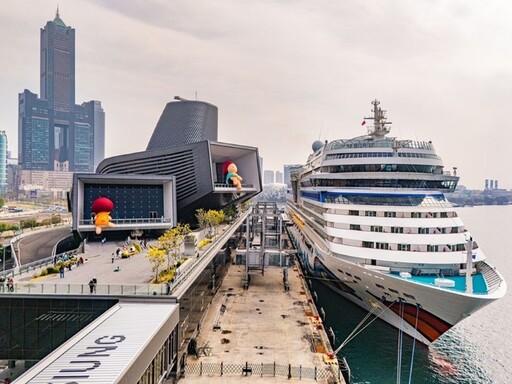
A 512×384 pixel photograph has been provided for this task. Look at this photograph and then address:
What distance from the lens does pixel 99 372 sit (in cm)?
1166

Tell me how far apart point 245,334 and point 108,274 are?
10332mm

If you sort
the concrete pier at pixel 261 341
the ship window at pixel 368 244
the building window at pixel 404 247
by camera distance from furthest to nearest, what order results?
the ship window at pixel 368 244 → the building window at pixel 404 247 → the concrete pier at pixel 261 341

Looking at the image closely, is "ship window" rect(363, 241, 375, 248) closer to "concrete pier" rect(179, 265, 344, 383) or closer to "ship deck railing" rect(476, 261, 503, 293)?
"concrete pier" rect(179, 265, 344, 383)

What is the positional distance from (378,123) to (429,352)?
24140mm

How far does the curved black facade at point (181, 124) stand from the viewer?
70.4m

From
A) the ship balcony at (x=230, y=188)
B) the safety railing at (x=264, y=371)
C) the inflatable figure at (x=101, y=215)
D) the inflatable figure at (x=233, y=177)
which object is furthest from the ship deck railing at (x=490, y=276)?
the inflatable figure at (x=233, y=177)

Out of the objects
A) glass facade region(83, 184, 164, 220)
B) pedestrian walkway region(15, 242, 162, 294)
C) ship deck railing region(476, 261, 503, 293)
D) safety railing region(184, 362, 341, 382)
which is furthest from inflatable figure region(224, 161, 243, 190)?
safety railing region(184, 362, 341, 382)

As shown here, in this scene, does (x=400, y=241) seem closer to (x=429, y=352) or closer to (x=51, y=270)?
(x=429, y=352)

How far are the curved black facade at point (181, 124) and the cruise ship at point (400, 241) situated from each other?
3841 cm

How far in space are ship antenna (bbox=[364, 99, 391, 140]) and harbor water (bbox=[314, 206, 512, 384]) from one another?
18.3 meters

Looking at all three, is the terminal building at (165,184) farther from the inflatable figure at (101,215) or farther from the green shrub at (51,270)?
the green shrub at (51,270)

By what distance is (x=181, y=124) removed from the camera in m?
70.6

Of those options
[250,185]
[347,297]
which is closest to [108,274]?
[347,297]

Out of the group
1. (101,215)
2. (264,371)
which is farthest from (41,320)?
(101,215)
